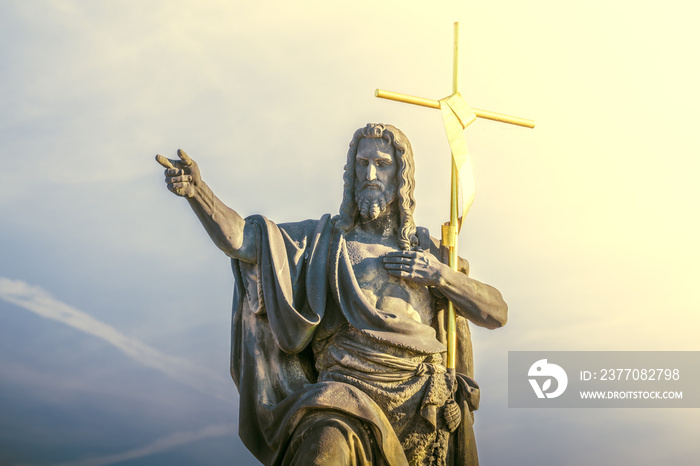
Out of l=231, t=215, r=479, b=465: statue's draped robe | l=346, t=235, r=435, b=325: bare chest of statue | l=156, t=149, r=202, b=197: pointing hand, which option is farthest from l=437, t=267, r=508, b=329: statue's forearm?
l=156, t=149, r=202, b=197: pointing hand

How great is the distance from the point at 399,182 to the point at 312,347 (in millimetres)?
1553

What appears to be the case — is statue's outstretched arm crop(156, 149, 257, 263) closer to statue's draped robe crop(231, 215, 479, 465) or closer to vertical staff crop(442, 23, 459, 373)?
statue's draped robe crop(231, 215, 479, 465)

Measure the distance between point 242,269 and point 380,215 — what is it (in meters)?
1.26

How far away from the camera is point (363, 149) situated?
40.2 feet

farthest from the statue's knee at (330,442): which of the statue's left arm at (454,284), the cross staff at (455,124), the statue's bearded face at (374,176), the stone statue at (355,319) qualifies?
the statue's bearded face at (374,176)

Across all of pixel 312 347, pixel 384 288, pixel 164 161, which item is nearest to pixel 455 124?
pixel 384 288

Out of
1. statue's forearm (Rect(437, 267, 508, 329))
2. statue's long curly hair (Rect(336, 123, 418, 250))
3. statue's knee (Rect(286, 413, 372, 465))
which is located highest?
statue's long curly hair (Rect(336, 123, 418, 250))

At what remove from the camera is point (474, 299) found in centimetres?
1206

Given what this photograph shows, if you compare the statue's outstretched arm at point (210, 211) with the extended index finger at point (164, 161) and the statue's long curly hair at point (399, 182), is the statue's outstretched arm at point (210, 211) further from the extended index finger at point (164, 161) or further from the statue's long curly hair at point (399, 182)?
the statue's long curly hair at point (399, 182)

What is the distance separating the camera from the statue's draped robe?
37.9 ft

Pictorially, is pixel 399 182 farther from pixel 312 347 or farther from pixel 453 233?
pixel 312 347

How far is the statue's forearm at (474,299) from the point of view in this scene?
11992mm

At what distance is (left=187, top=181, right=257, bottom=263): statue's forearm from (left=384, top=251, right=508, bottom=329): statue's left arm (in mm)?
1158

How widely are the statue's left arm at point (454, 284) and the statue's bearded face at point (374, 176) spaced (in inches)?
17.2
